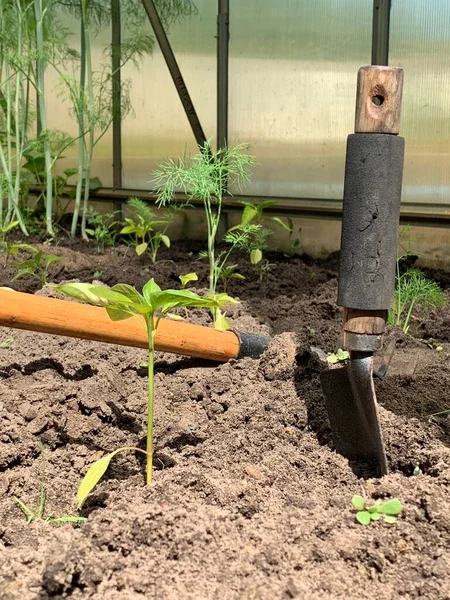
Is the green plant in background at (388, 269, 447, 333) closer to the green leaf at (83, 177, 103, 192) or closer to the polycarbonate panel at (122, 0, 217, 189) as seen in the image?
the polycarbonate panel at (122, 0, 217, 189)

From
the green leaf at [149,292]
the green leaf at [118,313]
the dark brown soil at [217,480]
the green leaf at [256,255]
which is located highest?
the green leaf at [149,292]

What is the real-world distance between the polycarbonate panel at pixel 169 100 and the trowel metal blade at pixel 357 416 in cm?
388

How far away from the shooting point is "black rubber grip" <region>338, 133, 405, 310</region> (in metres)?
1.64

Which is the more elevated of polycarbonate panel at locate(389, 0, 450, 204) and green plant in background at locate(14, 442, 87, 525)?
polycarbonate panel at locate(389, 0, 450, 204)

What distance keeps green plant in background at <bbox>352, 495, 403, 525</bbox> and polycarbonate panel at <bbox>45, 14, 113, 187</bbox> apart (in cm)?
492

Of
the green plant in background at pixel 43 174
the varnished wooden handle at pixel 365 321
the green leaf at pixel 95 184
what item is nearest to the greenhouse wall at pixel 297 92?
the green leaf at pixel 95 184

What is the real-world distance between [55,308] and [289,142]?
10.5 feet

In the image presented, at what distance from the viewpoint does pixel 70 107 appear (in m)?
6.25

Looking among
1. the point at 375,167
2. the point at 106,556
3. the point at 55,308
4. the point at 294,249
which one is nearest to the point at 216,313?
the point at 55,308

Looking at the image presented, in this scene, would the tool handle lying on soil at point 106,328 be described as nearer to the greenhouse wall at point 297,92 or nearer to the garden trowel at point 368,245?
the garden trowel at point 368,245

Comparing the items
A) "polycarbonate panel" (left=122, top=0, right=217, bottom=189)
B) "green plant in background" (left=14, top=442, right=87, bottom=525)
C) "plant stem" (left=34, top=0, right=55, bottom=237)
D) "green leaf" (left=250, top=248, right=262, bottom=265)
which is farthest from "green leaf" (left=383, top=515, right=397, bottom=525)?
"polycarbonate panel" (left=122, top=0, right=217, bottom=189)

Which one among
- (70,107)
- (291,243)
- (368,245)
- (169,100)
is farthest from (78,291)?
(70,107)

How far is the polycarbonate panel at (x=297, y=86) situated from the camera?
459 centimetres

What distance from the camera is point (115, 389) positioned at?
2.22 m
